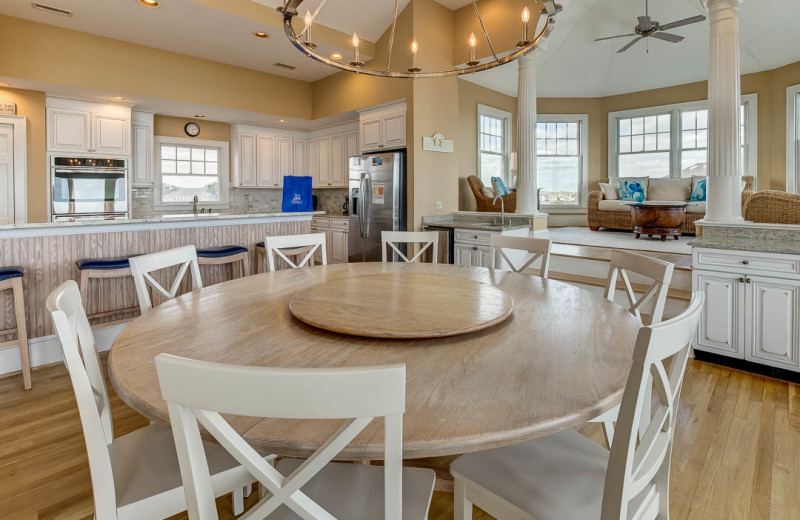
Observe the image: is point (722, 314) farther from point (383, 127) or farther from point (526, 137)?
point (383, 127)

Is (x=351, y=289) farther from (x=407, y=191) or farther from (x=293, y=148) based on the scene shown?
(x=293, y=148)

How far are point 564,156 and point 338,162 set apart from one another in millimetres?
4606

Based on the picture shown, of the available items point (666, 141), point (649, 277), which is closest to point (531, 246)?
point (649, 277)

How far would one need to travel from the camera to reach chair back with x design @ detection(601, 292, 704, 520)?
733 mm

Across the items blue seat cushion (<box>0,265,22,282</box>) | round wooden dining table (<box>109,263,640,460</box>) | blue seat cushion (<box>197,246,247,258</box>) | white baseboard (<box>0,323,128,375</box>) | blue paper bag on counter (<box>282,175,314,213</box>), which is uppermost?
blue paper bag on counter (<box>282,175,314,213</box>)

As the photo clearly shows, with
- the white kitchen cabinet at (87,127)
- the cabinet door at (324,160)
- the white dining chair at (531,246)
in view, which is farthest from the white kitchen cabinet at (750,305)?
the white kitchen cabinet at (87,127)

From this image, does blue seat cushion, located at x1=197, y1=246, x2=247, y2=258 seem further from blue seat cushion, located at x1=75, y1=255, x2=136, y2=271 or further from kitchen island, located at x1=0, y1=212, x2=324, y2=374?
blue seat cushion, located at x1=75, y1=255, x2=136, y2=271

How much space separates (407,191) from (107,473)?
14.5 ft

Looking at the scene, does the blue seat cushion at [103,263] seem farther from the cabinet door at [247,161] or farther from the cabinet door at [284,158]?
the cabinet door at [284,158]

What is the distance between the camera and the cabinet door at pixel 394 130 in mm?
5078

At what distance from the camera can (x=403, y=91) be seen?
4.97 metres

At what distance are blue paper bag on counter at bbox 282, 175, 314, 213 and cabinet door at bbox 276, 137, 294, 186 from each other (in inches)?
113

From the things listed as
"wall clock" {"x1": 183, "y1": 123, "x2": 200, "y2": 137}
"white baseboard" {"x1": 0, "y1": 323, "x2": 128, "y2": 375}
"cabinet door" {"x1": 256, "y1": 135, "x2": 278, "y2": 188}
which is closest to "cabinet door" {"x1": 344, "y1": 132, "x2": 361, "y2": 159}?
"cabinet door" {"x1": 256, "y1": 135, "x2": 278, "y2": 188}

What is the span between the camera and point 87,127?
200 inches
